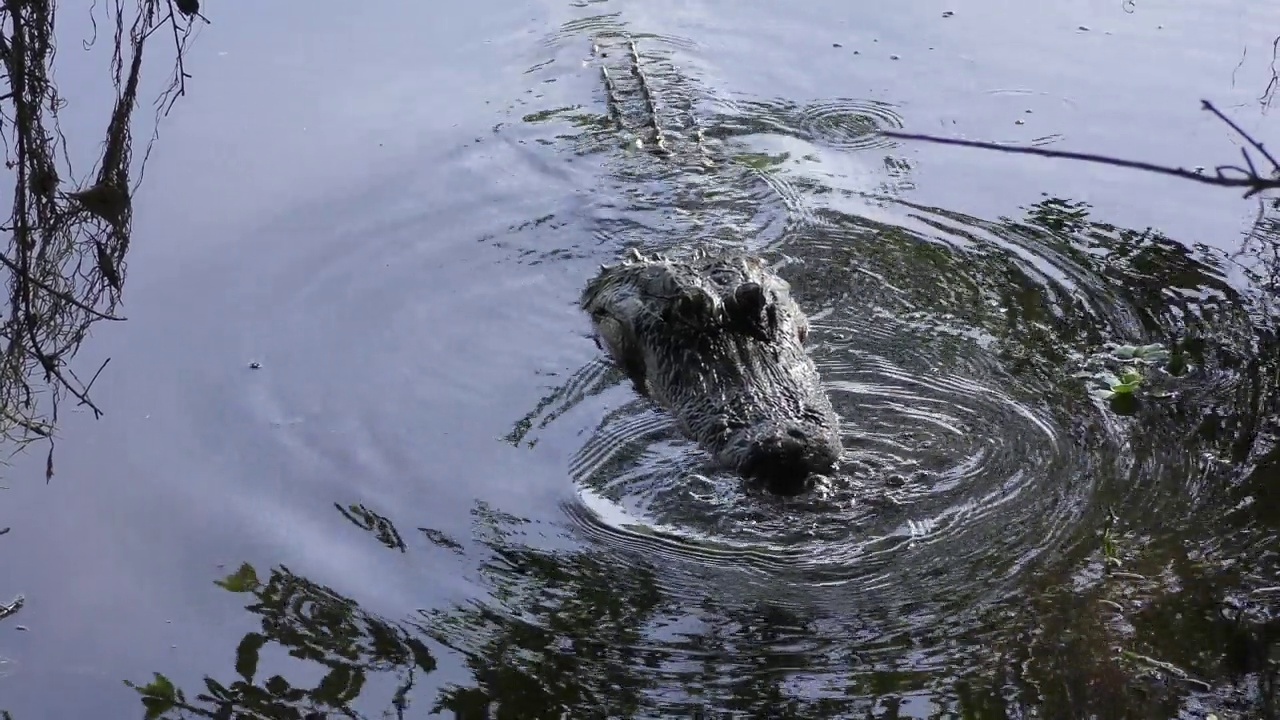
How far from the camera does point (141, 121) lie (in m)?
8.12

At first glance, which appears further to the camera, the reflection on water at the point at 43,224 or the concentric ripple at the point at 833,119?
the concentric ripple at the point at 833,119

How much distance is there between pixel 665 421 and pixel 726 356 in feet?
1.36

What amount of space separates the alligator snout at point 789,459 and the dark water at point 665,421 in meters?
0.11

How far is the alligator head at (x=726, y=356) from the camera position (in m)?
4.71

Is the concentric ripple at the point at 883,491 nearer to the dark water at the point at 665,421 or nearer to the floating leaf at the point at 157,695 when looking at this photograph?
the dark water at the point at 665,421

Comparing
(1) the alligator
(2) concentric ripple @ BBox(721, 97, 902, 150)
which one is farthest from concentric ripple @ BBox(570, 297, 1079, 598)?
(2) concentric ripple @ BBox(721, 97, 902, 150)

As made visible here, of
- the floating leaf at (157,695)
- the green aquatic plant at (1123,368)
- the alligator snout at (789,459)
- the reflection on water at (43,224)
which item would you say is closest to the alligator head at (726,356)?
the alligator snout at (789,459)

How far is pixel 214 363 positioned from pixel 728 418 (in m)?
2.44

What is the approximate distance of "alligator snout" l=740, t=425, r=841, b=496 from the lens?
4633 millimetres

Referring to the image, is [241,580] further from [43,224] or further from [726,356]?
[726,356]

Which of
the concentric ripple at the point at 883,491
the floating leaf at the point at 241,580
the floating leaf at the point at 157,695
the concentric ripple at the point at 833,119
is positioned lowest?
the floating leaf at the point at 157,695

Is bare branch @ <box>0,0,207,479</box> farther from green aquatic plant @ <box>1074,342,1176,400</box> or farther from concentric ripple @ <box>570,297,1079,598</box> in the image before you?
green aquatic plant @ <box>1074,342,1176,400</box>

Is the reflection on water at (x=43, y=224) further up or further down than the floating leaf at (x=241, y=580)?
further up

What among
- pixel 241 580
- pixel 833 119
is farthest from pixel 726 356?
pixel 833 119
